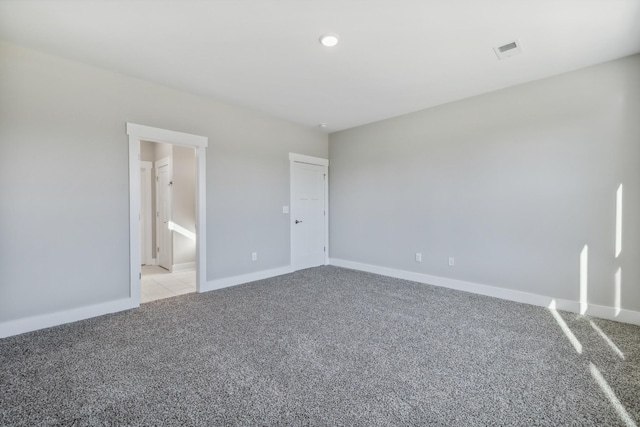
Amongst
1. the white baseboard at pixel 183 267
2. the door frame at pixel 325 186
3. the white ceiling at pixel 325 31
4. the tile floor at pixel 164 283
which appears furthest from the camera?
the white baseboard at pixel 183 267

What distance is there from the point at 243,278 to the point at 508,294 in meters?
3.61

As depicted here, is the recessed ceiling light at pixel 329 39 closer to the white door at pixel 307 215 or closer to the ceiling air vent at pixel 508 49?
the ceiling air vent at pixel 508 49

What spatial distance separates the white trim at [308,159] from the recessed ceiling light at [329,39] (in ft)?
8.42

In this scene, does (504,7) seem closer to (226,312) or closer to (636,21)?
(636,21)

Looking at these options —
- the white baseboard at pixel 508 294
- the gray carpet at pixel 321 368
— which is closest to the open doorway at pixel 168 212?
the gray carpet at pixel 321 368

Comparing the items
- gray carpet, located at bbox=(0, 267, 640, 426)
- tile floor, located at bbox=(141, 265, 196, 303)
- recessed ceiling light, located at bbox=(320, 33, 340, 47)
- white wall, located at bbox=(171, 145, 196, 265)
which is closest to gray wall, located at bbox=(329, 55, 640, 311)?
gray carpet, located at bbox=(0, 267, 640, 426)

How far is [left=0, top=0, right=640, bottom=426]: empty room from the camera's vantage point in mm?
1918

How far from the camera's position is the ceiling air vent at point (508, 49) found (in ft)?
8.70

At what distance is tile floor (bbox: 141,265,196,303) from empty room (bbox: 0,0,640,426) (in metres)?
0.06

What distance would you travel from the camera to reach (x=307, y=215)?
540 cm

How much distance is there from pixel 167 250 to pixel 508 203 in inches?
220

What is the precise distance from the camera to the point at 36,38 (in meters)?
2.54

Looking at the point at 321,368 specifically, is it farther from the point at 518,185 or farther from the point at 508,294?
the point at 518,185

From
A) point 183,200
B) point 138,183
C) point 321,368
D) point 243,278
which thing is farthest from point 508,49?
point 183,200
